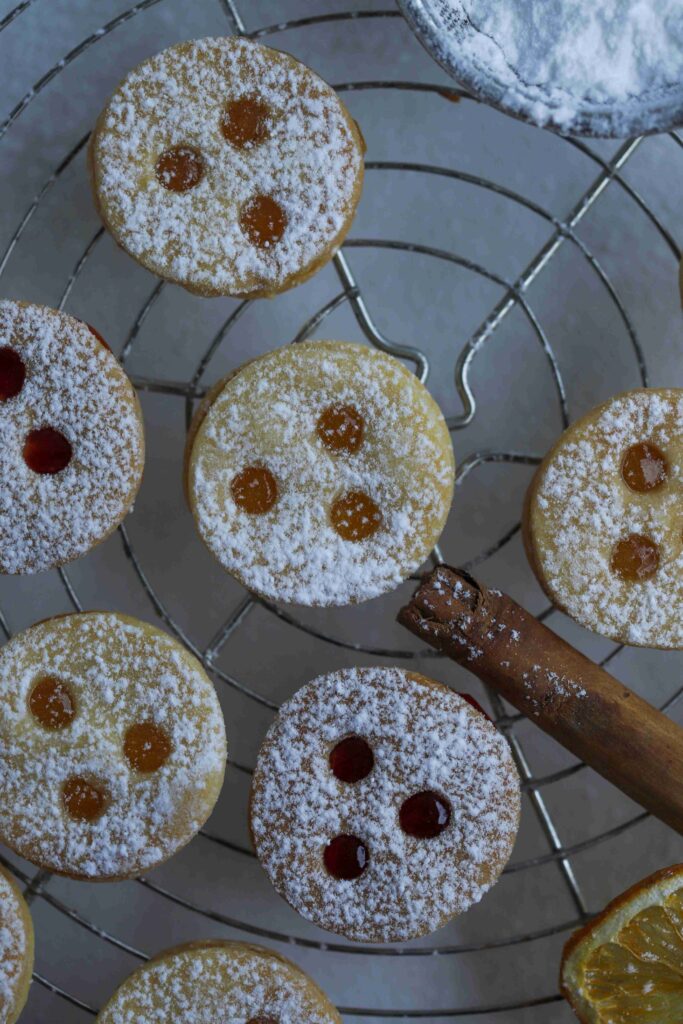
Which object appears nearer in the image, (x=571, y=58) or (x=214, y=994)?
(x=571, y=58)

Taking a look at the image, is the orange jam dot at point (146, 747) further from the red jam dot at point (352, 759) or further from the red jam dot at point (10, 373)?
the red jam dot at point (10, 373)

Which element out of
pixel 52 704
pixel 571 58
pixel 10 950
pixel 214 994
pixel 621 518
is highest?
pixel 571 58

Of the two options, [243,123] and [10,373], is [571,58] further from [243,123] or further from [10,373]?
[10,373]

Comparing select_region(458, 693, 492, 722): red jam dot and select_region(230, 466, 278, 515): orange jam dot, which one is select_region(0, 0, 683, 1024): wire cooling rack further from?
select_region(230, 466, 278, 515): orange jam dot

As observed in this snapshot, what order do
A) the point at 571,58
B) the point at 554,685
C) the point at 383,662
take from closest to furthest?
the point at 571,58, the point at 554,685, the point at 383,662

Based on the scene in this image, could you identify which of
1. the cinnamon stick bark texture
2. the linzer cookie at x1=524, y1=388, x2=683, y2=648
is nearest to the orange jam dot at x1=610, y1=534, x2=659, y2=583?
the linzer cookie at x1=524, y1=388, x2=683, y2=648

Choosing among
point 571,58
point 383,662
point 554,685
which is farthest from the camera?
point 383,662

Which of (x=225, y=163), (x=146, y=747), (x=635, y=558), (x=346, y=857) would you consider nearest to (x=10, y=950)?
(x=146, y=747)

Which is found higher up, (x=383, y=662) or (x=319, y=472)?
(x=319, y=472)

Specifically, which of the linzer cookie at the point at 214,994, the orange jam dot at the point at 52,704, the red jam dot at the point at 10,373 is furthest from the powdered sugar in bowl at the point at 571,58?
the linzer cookie at the point at 214,994
